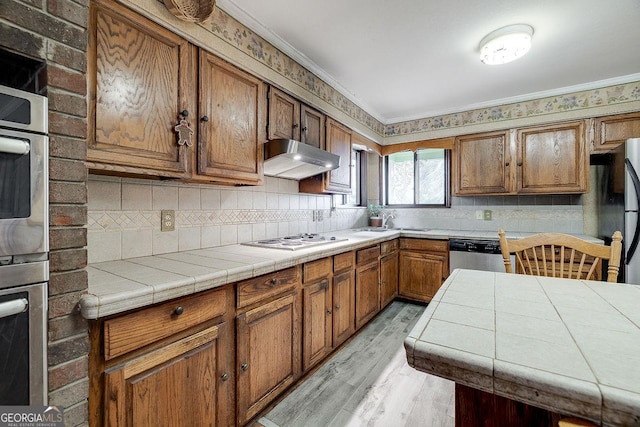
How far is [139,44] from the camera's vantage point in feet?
4.17

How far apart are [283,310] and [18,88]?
4.52 feet

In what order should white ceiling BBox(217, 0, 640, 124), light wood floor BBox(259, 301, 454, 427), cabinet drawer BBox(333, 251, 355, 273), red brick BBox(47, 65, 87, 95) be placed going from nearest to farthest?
red brick BBox(47, 65, 87, 95) → light wood floor BBox(259, 301, 454, 427) → white ceiling BBox(217, 0, 640, 124) → cabinet drawer BBox(333, 251, 355, 273)

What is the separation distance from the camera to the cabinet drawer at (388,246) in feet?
9.44

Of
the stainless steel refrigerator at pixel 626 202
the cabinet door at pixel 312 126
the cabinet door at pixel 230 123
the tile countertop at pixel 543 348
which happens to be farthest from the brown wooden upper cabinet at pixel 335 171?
the stainless steel refrigerator at pixel 626 202

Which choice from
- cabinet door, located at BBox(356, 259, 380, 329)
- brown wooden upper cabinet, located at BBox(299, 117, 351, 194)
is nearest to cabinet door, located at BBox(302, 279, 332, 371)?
cabinet door, located at BBox(356, 259, 380, 329)

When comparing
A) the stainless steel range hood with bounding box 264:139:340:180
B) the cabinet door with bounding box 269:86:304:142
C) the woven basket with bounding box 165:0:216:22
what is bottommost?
the stainless steel range hood with bounding box 264:139:340:180

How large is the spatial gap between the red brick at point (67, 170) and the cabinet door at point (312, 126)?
1.57 meters

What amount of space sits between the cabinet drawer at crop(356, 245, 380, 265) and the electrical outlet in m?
1.43

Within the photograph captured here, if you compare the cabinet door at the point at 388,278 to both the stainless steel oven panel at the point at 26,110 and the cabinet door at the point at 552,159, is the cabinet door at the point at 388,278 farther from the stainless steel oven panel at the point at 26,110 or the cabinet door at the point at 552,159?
the stainless steel oven panel at the point at 26,110

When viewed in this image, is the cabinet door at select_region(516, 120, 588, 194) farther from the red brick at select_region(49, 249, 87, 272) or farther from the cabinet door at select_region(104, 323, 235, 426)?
the red brick at select_region(49, 249, 87, 272)

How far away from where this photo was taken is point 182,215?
66.9 inches

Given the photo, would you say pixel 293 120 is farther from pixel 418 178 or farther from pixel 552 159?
pixel 552 159

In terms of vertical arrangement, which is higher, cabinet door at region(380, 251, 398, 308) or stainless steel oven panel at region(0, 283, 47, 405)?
stainless steel oven panel at region(0, 283, 47, 405)

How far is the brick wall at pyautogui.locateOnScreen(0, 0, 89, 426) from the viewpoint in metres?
0.79
